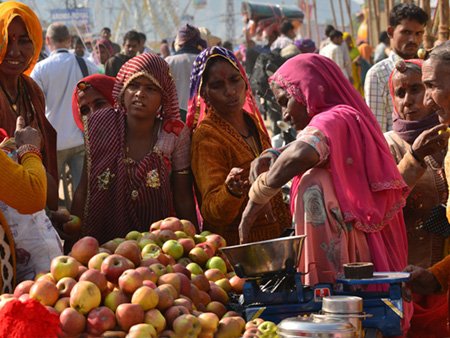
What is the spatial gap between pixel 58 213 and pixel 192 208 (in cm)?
74

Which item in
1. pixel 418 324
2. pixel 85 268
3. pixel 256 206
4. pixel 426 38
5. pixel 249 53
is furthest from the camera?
pixel 249 53

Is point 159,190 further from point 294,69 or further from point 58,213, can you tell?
point 294,69

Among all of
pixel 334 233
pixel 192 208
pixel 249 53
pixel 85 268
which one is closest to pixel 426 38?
pixel 192 208

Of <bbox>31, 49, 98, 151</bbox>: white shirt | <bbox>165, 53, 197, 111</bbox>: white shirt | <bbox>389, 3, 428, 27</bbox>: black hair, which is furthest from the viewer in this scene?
<bbox>165, 53, 197, 111</bbox>: white shirt

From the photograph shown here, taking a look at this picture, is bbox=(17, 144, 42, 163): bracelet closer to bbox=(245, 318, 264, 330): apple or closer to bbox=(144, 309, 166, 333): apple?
bbox=(144, 309, 166, 333): apple

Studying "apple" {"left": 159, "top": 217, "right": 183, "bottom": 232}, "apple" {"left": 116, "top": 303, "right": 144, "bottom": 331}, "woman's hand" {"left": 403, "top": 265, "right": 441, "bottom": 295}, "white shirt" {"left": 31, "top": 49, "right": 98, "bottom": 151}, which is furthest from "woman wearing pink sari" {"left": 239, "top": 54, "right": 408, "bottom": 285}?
"white shirt" {"left": 31, "top": 49, "right": 98, "bottom": 151}

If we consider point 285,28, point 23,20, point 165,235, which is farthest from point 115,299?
point 285,28

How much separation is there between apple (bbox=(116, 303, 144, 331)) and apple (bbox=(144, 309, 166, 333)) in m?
0.03

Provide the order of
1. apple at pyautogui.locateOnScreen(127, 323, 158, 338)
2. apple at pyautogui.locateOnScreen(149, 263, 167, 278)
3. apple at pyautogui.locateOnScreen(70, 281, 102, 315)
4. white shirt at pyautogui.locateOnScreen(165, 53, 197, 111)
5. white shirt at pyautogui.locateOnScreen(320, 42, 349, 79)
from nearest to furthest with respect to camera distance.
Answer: apple at pyautogui.locateOnScreen(127, 323, 158, 338)
apple at pyautogui.locateOnScreen(70, 281, 102, 315)
apple at pyautogui.locateOnScreen(149, 263, 167, 278)
white shirt at pyautogui.locateOnScreen(165, 53, 197, 111)
white shirt at pyautogui.locateOnScreen(320, 42, 349, 79)

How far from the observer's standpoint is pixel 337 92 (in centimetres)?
441

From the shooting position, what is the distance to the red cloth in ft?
10.9

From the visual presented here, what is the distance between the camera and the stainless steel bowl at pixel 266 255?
385 cm

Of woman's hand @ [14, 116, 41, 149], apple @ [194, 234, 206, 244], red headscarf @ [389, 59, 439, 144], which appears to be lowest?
apple @ [194, 234, 206, 244]

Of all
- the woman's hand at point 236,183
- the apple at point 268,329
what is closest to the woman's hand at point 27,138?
the woman's hand at point 236,183
